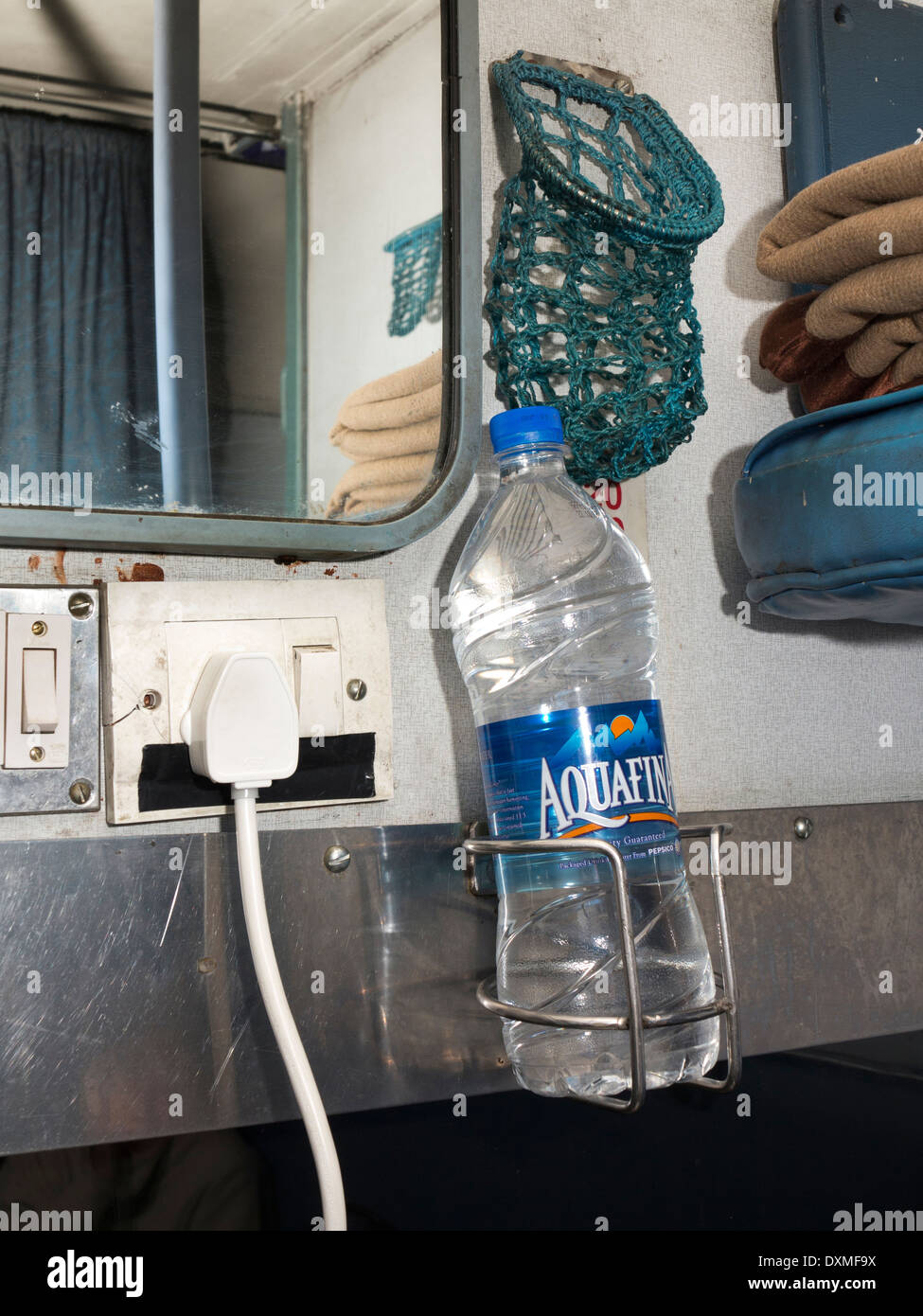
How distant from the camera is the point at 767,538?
76 cm

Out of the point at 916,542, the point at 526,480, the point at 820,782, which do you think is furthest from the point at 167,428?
the point at 820,782

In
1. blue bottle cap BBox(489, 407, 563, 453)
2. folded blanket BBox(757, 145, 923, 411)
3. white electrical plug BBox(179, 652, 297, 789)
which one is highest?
folded blanket BBox(757, 145, 923, 411)

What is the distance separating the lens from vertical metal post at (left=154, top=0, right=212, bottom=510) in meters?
0.63

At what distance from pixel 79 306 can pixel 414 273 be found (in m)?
0.22

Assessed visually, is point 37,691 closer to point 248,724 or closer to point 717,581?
point 248,724

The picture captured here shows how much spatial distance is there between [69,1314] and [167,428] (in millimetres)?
518

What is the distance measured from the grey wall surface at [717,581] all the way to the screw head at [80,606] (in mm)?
200

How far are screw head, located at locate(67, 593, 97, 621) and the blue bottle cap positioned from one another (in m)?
0.26

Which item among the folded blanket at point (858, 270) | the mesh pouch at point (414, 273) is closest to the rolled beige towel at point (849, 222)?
the folded blanket at point (858, 270)

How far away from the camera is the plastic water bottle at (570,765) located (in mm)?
599

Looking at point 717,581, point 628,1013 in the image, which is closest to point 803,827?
point 717,581

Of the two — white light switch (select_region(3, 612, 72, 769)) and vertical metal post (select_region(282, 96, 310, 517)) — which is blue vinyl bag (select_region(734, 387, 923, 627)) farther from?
white light switch (select_region(3, 612, 72, 769))

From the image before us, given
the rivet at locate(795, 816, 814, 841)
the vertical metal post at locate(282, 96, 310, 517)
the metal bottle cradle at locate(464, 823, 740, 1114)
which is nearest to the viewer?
the metal bottle cradle at locate(464, 823, 740, 1114)

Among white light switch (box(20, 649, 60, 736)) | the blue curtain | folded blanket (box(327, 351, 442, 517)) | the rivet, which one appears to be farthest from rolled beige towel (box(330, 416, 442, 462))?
the rivet
